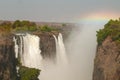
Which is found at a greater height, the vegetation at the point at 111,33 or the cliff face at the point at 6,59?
the vegetation at the point at 111,33

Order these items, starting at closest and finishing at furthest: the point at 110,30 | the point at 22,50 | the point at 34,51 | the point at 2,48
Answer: the point at 2,48, the point at 110,30, the point at 22,50, the point at 34,51

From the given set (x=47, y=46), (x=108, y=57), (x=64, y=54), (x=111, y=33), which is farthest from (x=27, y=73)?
(x=64, y=54)

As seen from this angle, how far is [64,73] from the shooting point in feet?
192

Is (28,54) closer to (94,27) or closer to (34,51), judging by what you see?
(34,51)

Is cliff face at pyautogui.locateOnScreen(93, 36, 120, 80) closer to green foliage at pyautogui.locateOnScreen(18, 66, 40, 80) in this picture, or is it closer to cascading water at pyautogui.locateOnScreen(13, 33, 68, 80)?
green foliage at pyautogui.locateOnScreen(18, 66, 40, 80)

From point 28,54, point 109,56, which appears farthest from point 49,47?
point 109,56

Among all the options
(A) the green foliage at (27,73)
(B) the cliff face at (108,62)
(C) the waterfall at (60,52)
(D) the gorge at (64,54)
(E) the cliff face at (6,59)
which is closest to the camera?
(E) the cliff face at (6,59)

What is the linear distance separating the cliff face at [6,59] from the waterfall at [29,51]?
37.8 ft

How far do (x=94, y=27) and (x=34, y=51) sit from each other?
1787 cm

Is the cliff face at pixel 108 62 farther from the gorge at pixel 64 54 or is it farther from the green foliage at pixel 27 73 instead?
the green foliage at pixel 27 73

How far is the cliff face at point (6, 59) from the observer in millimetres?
37531

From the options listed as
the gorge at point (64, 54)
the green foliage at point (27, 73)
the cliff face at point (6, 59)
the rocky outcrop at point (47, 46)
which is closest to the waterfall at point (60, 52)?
the gorge at point (64, 54)

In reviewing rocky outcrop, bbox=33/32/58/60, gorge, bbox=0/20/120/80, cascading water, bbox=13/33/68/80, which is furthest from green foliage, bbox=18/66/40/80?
rocky outcrop, bbox=33/32/58/60

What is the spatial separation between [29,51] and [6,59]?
17.0m
